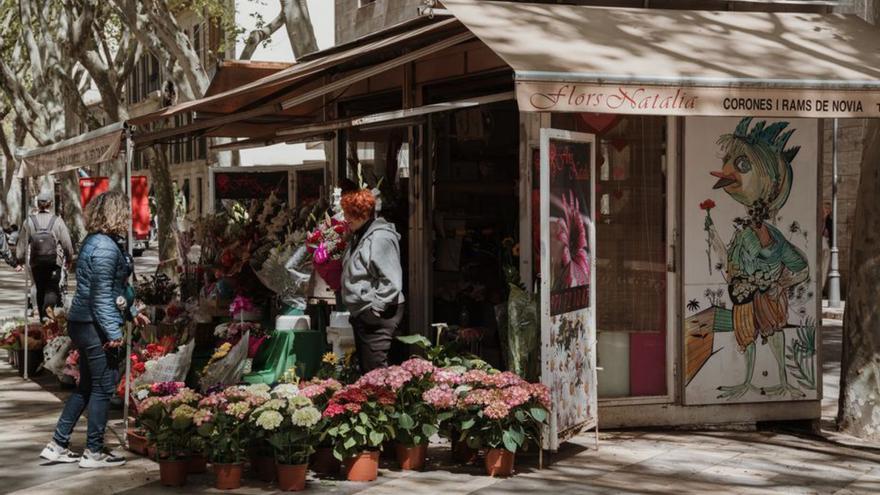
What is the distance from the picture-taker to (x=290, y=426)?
7.23 metres

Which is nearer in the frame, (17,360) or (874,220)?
(874,220)

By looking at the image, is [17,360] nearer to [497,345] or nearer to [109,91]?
[497,345]

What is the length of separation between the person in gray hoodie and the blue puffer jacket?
1.48 m

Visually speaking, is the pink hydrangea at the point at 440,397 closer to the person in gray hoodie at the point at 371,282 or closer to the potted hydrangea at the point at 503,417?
the potted hydrangea at the point at 503,417

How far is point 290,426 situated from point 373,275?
4.50 feet

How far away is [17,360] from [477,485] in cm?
741

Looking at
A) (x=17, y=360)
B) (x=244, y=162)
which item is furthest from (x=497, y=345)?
(x=244, y=162)

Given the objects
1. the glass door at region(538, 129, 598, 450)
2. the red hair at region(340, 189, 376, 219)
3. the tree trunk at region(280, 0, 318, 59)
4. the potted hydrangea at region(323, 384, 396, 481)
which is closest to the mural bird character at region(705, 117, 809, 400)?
the glass door at region(538, 129, 598, 450)

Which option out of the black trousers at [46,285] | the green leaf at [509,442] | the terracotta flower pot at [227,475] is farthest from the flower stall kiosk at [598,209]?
the black trousers at [46,285]

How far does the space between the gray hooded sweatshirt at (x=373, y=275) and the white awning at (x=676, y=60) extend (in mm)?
1539

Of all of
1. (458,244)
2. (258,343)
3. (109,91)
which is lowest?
(258,343)

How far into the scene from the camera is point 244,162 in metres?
16.0

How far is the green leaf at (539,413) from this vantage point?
7367mm

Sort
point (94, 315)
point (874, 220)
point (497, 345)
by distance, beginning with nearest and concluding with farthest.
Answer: point (94, 315)
point (874, 220)
point (497, 345)
